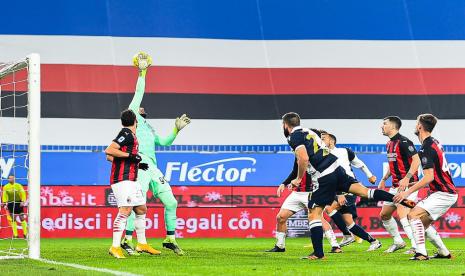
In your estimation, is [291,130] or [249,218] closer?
[291,130]

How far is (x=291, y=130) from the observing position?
38.2 ft

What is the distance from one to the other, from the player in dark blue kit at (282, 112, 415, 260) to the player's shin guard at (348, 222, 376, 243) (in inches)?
110

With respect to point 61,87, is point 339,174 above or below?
below

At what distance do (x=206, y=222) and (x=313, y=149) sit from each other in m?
8.96

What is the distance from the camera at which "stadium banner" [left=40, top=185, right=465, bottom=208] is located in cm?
1997

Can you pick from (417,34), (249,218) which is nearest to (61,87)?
(249,218)

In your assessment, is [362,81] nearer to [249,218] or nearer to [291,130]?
[249,218]

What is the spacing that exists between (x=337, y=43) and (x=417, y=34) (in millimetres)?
2066

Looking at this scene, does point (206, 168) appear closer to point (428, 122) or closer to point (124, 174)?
point (124, 174)

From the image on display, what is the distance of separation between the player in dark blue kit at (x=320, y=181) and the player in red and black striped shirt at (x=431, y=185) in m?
0.36

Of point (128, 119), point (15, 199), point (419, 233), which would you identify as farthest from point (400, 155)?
point (15, 199)

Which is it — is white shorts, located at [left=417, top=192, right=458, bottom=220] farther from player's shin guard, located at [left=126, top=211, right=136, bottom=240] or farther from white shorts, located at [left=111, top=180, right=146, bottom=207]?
player's shin guard, located at [left=126, top=211, right=136, bottom=240]

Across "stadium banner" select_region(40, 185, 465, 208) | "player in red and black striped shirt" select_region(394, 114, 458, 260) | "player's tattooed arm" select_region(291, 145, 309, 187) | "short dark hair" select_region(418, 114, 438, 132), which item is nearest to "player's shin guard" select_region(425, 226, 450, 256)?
"player in red and black striped shirt" select_region(394, 114, 458, 260)

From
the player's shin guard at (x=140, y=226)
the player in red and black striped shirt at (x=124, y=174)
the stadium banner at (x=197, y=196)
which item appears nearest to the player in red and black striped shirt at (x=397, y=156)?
the player's shin guard at (x=140, y=226)
